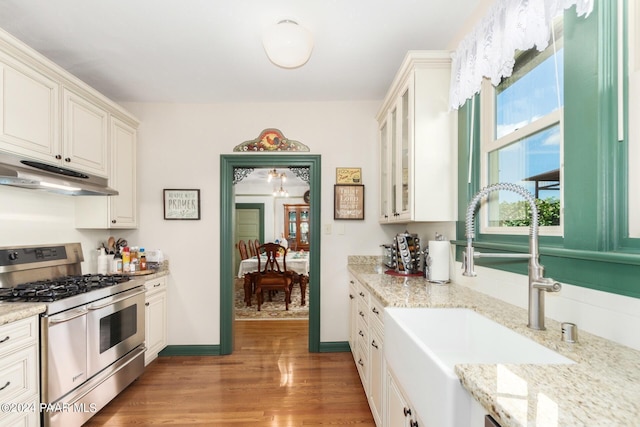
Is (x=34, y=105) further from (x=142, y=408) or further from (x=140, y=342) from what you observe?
(x=142, y=408)

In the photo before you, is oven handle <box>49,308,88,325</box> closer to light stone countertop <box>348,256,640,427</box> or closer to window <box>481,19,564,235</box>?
light stone countertop <box>348,256,640,427</box>

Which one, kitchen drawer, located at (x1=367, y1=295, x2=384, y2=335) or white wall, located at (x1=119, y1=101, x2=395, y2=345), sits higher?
white wall, located at (x1=119, y1=101, x2=395, y2=345)

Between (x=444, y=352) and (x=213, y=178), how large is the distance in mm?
2520

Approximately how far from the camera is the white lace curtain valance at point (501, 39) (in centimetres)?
109

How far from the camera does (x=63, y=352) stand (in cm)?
168

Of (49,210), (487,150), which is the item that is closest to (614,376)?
(487,150)

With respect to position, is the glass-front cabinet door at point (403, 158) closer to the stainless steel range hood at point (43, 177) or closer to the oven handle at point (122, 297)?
the oven handle at point (122, 297)

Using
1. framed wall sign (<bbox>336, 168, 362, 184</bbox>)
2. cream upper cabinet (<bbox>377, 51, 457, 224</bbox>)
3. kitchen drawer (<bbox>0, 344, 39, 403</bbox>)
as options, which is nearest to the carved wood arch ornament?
framed wall sign (<bbox>336, 168, 362, 184</bbox>)

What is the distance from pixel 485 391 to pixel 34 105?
261 centimetres

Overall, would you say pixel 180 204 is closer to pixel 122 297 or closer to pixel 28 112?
pixel 122 297

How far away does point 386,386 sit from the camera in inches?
60.8

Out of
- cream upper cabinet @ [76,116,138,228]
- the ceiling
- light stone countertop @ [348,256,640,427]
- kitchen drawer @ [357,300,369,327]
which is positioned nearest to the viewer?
light stone countertop @ [348,256,640,427]

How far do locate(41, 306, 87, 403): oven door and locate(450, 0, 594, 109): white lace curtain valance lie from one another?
2.51 metres

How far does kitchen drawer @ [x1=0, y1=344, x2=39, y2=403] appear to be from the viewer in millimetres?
1384
